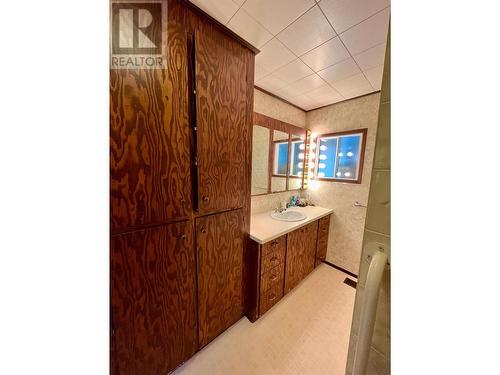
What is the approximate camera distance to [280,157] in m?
2.35

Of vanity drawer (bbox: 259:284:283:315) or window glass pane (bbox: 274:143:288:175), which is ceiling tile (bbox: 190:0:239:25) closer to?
window glass pane (bbox: 274:143:288:175)

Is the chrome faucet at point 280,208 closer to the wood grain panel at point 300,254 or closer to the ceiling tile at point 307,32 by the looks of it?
the wood grain panel at point 300,254

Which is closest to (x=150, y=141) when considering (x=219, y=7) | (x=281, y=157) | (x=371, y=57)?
→ (x=219, y=7)

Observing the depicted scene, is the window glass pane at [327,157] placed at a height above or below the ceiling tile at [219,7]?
below

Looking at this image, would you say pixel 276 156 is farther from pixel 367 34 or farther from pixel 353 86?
pixel 367 34

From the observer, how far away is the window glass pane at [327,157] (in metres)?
2.50

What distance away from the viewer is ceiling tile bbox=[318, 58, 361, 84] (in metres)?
1.51

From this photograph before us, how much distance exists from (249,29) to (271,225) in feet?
5.57

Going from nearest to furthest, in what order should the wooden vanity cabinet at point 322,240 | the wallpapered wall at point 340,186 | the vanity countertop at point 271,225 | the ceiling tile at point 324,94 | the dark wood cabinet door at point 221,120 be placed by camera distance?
the dark wood cabinet door at point 221,120 → the vanity countertop at point 271,225 → the ceiling tile at point 324,94 → the wallpapered wall at point 340,186 → the wooden vanity cabinet at point 322,240

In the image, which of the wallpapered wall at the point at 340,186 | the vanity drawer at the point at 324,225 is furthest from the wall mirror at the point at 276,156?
the vanity drawer at the point at 324,225
